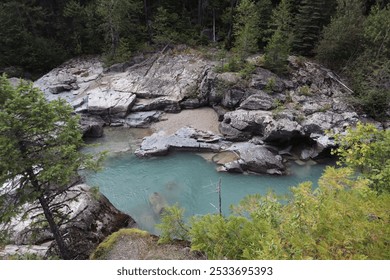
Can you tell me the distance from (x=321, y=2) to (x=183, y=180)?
25170mm

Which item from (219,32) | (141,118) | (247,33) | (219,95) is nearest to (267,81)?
(219,95)

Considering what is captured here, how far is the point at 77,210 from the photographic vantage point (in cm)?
1326

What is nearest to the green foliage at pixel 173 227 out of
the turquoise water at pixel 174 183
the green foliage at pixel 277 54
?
the turquoise water at pixel 174 183

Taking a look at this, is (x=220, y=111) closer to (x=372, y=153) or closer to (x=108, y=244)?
(x=108, y=244)

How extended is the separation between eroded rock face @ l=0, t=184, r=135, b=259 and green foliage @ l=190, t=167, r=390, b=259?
655 centimetres

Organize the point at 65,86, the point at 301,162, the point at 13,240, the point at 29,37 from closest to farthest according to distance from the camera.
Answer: the point at 13,240
the point at 301,162
the point at 65,86
the point at 29,37

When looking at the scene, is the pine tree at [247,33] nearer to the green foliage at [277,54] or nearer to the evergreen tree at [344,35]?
the green foliage at [277,54]

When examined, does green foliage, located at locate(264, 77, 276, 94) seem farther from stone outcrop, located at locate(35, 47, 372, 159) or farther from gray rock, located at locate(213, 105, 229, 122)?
gray rock, located at locate(213, 105, 229, 122)

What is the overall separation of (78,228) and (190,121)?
1581cm

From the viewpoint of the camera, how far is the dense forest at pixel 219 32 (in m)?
25.2

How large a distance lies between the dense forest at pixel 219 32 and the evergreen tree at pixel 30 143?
2195 centimetres

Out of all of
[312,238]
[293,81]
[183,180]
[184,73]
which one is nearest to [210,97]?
[184,73]

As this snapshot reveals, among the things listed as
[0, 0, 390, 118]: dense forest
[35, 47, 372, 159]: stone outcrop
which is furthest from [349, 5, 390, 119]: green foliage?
[35, 47, 372, 159]: stone outcrop

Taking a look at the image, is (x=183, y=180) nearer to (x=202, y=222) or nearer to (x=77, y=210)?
(x=77, y=210)
